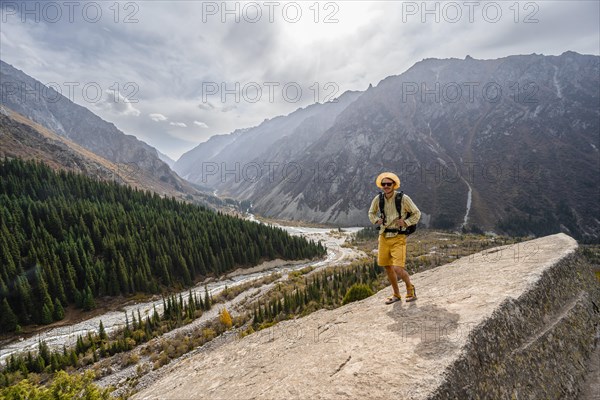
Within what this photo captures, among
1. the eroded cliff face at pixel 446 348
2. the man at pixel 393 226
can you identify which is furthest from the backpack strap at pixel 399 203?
the eroded cliff face at pixel 446 348

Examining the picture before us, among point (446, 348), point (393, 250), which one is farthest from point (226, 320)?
point (446, 348)

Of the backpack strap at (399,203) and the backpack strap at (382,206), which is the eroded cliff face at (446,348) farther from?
the backpack strap at (382,206)

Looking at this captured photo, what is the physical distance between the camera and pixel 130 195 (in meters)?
97.4

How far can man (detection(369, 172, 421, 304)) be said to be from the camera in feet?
26.9

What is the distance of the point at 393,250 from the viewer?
27.5 ft

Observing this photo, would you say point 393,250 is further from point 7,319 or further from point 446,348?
point 7,319

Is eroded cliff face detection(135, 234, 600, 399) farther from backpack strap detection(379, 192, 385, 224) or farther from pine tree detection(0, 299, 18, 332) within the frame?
pine tree detection(0, 299, 18, 332)

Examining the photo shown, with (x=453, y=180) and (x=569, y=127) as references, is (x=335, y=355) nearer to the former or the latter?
(x=453, y=180)

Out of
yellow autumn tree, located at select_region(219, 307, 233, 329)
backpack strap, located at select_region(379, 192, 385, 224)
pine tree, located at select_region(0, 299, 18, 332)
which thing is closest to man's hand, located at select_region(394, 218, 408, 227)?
backpack strap, located at select_region(379, 192, 385, 224)

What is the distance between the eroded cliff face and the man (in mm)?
981

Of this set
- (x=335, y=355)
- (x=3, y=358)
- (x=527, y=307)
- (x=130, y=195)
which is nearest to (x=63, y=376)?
Answer: (x=335, y=355)

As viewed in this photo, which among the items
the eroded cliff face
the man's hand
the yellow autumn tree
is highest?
the man's hand

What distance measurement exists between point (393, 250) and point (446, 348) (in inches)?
134

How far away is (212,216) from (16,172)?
61.1m
